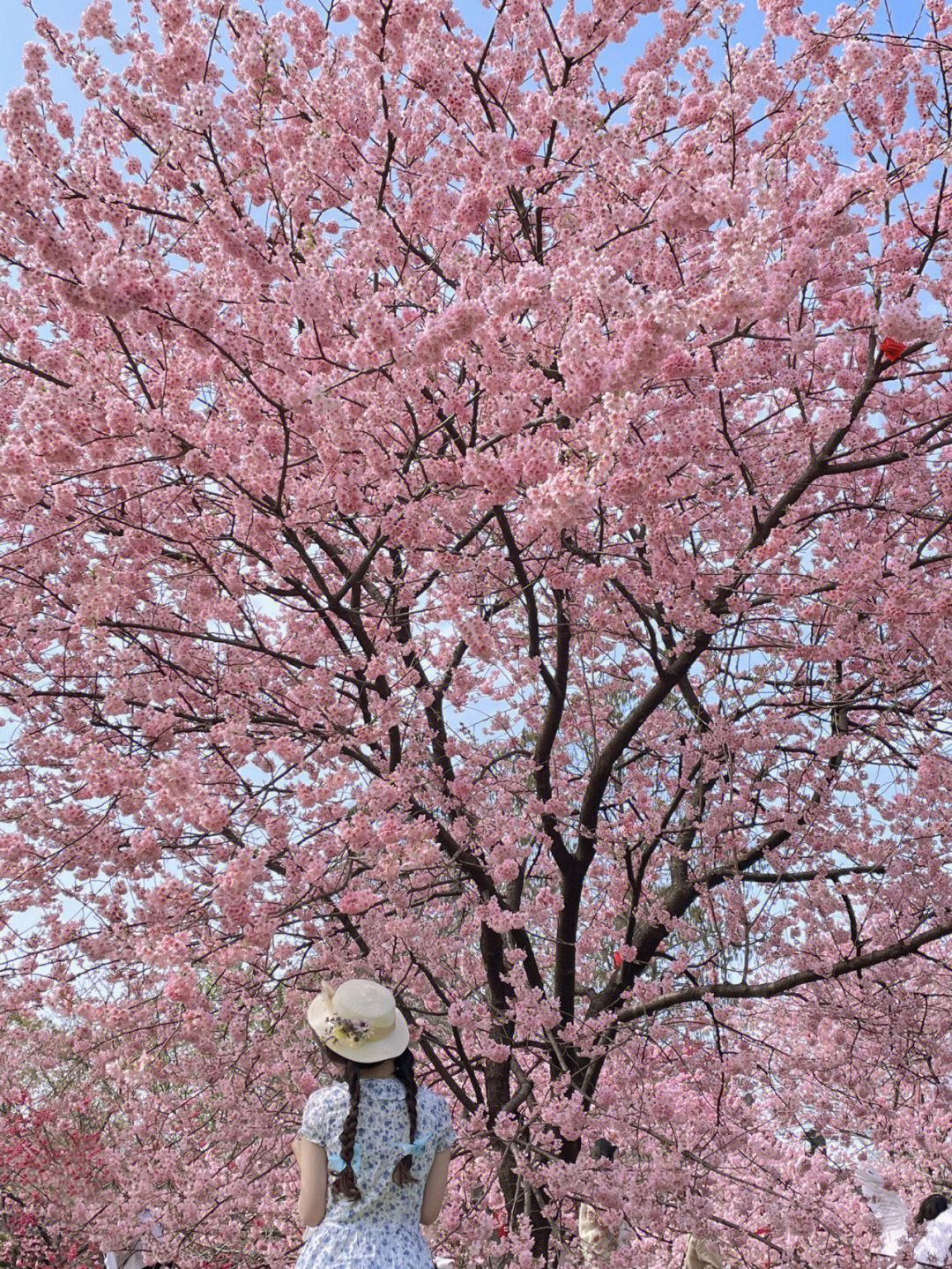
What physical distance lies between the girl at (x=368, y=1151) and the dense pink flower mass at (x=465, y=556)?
0.86m

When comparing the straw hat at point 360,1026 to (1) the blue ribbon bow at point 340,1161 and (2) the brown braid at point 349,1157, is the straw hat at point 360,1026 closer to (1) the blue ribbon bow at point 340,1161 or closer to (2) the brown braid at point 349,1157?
(2) the brown braid at point 349,1157

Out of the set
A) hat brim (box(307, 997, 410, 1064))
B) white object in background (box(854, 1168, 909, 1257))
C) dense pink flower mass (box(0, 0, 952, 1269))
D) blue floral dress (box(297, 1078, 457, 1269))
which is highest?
dense pink flower mass (box(0, 0, 952, 1269))

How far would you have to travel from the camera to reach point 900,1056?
6.04 m

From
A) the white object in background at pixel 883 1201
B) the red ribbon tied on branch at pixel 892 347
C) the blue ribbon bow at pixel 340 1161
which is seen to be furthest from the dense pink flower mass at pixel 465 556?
the white object in background at pixel 883 1201

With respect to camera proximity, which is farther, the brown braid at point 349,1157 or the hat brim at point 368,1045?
the hat brim at point 368,1045

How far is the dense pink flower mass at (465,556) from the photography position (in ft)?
12.4

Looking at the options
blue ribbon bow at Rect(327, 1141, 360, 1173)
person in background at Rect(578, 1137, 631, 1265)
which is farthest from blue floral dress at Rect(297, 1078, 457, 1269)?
person in background at Rect(578, 1137, 631, 1265)

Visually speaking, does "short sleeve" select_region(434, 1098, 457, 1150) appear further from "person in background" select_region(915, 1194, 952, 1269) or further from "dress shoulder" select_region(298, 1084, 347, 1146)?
"person in background" select_region(915, 1194, 952, 1269)

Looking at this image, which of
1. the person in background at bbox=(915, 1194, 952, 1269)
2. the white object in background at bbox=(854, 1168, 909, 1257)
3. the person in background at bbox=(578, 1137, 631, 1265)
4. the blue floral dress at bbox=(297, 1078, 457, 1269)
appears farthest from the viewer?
the white object in background at bbox=(854, 1168, 909, 1257)

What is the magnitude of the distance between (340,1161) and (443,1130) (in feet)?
1.09

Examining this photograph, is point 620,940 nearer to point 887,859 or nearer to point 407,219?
point 887,859

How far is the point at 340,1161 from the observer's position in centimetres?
266

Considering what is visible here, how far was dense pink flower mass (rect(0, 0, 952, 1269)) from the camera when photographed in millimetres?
3787

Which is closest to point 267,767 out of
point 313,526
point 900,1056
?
point 313,526
